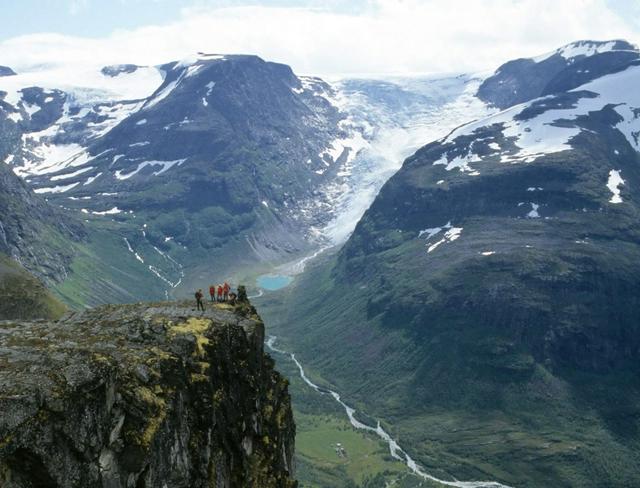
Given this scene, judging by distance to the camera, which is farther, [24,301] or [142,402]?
[24,301]

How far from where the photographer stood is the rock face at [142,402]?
33750mm

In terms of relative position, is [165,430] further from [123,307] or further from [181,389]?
[123,307]

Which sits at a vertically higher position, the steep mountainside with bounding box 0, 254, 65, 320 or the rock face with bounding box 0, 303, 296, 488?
the rock face with bounding box 0, 303, 296, 488

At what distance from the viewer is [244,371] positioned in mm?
58094

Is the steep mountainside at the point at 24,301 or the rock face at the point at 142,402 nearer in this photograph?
the rock face at the point at 142,402

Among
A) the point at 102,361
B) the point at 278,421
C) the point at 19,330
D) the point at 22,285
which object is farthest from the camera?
the point at 22,285

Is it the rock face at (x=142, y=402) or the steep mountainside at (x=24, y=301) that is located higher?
the rock face at (x=142, y=402)

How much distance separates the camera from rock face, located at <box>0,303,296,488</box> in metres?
33.8

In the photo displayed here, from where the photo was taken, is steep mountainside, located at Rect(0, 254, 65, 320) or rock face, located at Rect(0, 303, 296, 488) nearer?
rock face, located at Rect(0, 303, 296, 488)

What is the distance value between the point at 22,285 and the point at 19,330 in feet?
354

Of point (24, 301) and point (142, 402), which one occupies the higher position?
point (142, 402)

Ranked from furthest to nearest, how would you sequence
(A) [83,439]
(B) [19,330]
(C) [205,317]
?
(C) [205,317] → (B) [19,330] → (A) [83,439]

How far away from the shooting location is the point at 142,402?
134 ft

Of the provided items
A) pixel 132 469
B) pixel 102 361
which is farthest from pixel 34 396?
pixel 132 469
